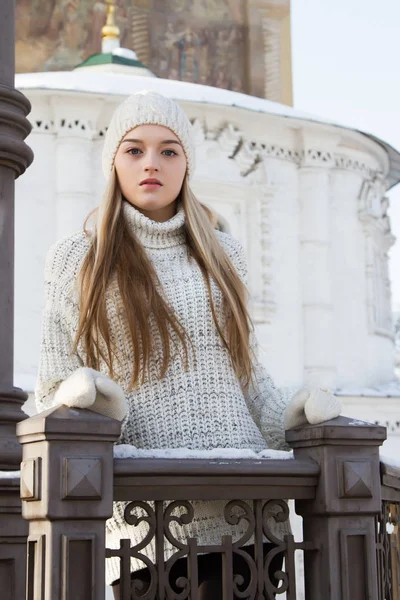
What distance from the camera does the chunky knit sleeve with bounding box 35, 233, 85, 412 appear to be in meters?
3.32

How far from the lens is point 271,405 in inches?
137

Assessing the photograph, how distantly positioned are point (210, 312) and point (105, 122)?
47.2 ft

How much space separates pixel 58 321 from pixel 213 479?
26.6 inches

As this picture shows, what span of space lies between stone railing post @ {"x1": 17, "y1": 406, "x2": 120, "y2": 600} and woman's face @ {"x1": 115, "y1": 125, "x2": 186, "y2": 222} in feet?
2.83

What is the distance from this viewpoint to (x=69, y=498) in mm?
2826

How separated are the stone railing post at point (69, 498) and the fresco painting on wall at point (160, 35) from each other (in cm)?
2329

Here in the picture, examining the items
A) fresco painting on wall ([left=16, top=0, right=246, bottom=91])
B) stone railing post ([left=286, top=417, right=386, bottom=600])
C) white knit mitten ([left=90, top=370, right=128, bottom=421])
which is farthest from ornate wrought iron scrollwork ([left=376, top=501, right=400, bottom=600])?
fresco painting on wall ([left=16, top=0, right=246, bottom=91])

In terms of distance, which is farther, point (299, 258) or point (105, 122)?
point (299, 258)

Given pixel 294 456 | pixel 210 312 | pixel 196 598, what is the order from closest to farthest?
pixel 196 598 < pixel 294 456 < pixel 210 312

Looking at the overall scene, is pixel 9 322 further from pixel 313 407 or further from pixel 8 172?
pixel 313 407

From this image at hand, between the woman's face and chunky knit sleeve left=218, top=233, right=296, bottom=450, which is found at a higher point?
the woman's face

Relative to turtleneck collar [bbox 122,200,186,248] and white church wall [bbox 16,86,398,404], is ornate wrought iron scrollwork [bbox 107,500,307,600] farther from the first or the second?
white church wall [bbox 16,86,398,404]

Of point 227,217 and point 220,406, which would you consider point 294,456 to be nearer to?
point 220,406

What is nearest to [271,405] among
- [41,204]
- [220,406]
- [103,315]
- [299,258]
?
[220,406]
